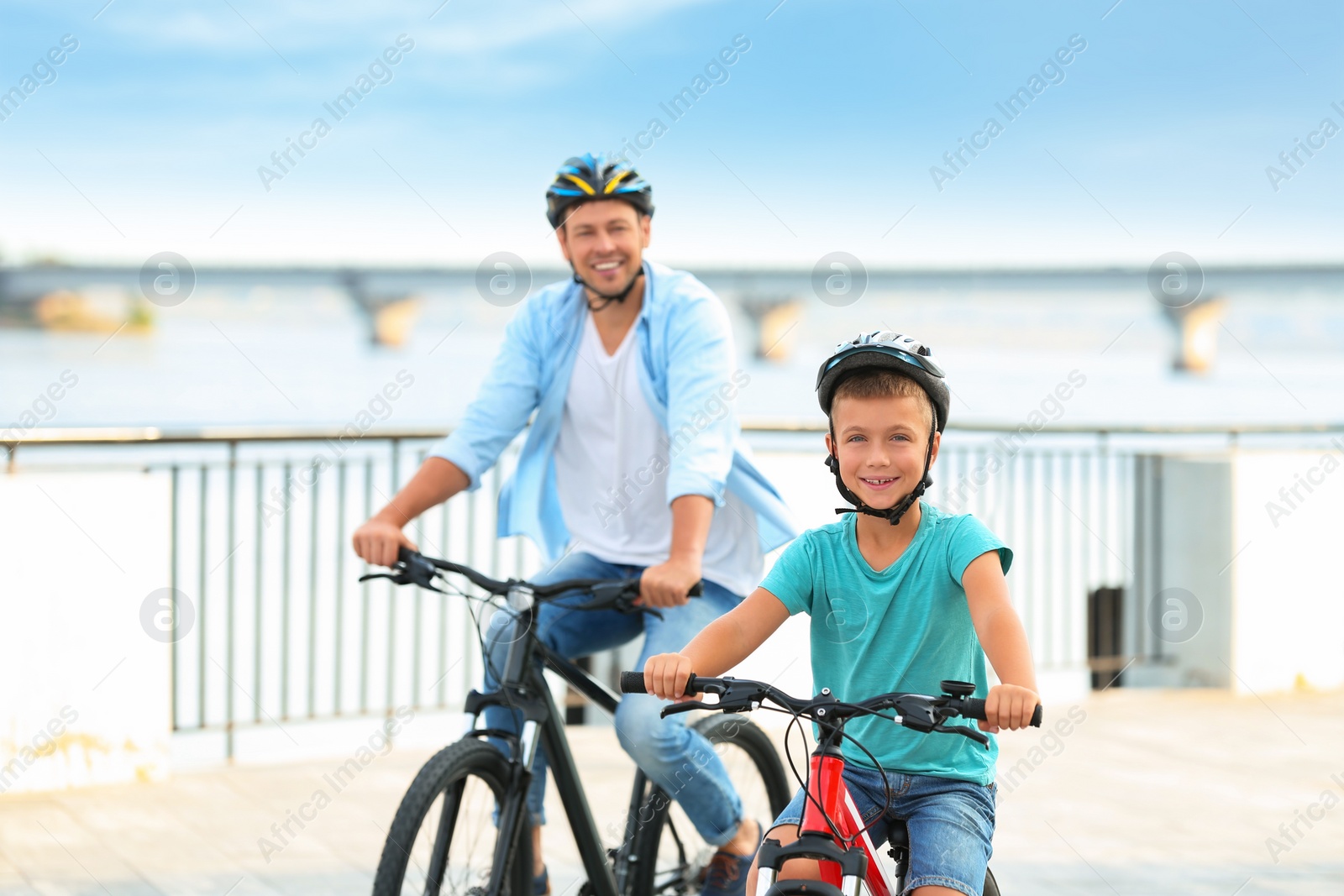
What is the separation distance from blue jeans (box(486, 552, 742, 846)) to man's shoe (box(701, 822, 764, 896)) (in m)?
0.08

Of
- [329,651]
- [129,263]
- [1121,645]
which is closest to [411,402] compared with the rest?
[129,263]

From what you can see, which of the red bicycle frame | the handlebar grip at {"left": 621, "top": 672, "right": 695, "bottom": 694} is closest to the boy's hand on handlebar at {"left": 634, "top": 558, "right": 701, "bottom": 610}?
the handlebar grip at {"left": 621, "top": 672, "right": 695, "bottom": 694}

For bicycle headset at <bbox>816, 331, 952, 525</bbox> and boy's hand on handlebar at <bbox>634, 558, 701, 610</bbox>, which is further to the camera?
boy's hand on handlebar at <bbox>634, 558, 701, 610</bbox>

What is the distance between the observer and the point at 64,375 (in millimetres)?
5449

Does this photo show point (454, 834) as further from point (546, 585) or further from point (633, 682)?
point (633, 682)

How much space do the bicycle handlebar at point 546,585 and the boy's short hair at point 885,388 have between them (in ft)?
2.77

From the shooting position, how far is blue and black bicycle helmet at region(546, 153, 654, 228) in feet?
10.6

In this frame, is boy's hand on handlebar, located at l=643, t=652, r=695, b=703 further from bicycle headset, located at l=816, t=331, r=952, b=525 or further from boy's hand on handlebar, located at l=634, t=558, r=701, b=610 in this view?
boy's hand on handlebar, located at l=634, t=558, r=701, b=610

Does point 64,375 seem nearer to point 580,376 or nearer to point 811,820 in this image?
point 580,376

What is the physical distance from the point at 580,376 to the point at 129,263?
32802 millimetres

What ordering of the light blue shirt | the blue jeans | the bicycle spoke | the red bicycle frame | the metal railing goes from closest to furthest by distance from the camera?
the red bicycle frame
the bicycle spoke
the blue jeans
the light blue shirt
the metal railing

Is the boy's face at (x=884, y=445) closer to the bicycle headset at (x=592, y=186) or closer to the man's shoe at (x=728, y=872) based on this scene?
Answer: the bicycle headset at (x=592, y=186)

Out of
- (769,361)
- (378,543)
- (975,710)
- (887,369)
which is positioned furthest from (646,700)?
(769,361)

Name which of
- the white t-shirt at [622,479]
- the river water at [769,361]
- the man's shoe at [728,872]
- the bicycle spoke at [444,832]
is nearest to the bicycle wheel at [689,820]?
the man's shoe at [728,872]
